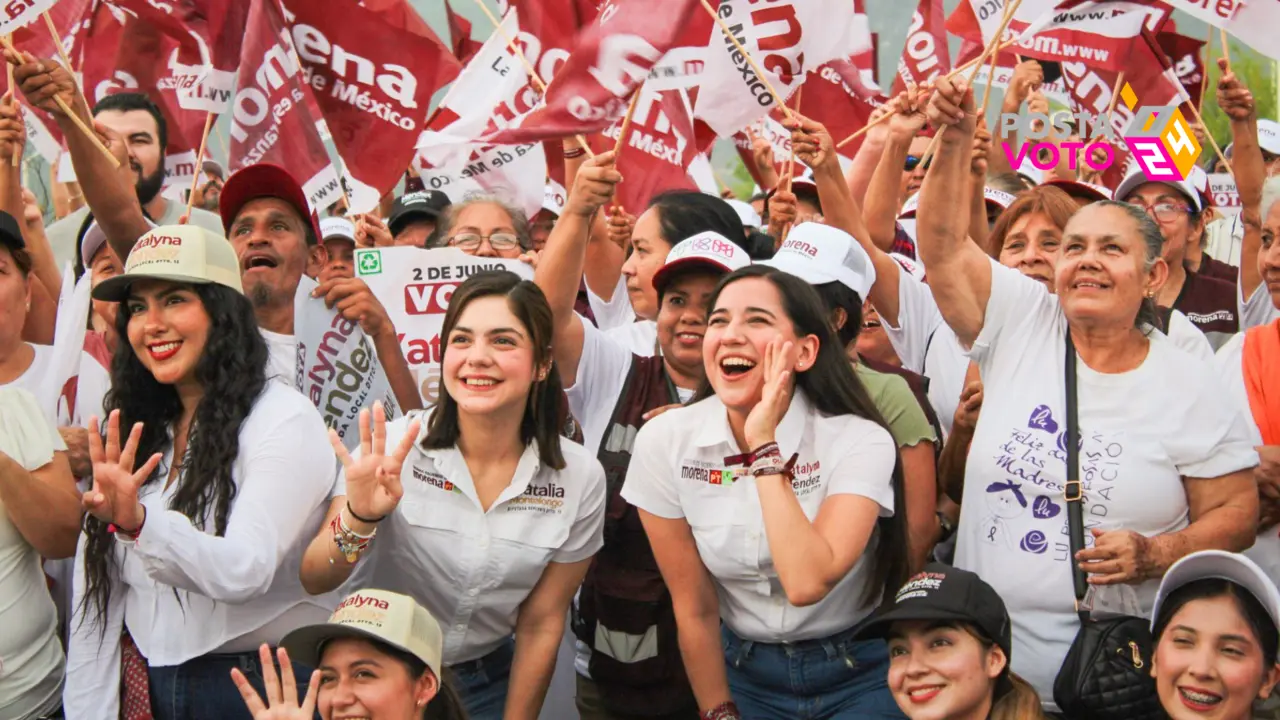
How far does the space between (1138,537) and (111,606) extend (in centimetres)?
284

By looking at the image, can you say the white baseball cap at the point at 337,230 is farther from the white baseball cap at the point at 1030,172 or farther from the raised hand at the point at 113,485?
the white baseball cap at the point at 1030,172

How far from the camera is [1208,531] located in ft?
13.5

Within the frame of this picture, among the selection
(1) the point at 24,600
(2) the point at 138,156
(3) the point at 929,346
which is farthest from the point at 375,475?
(2) the point at 138,156

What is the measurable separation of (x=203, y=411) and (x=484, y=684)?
3.82ft

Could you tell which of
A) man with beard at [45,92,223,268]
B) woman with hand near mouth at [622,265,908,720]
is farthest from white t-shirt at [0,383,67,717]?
man with beard at [45,92,223,268]

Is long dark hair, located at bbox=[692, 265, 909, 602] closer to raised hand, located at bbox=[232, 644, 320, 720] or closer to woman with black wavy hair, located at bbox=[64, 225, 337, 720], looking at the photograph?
woman with black wavy hair, located at bbox=[64, 225, 337, 720]

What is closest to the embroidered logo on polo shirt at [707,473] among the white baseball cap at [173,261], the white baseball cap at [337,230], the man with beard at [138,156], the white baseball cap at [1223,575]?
the white baseball cap at [1223,575]

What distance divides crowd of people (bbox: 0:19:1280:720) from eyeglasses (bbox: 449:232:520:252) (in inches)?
45.1

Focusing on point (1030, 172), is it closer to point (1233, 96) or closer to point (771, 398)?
point (1233, 96)

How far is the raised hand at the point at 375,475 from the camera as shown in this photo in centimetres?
384

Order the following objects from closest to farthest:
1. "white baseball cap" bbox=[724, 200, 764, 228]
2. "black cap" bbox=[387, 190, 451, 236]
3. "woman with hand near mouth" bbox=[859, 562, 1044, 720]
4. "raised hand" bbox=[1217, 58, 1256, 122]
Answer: "woman with hand near mouth" bbox=[859, 562, 1044, 720], "raised hand" bbox=[1217, 58, 1256, 122], "white baseball cap" bbox=[724, 200, 764, 228], "black cap" bbox=[387, 190, 451, 236]

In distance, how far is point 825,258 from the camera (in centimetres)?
473

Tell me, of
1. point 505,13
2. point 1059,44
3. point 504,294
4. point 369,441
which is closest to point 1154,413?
point 504,294

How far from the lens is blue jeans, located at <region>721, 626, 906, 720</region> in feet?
13.7
